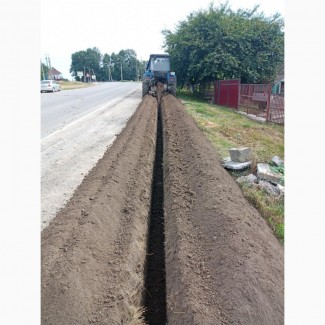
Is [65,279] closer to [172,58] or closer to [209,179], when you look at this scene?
[209,179]

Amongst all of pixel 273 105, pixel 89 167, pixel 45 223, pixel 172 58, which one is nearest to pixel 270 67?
pixel 172 58

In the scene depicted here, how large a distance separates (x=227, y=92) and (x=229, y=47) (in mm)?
3908

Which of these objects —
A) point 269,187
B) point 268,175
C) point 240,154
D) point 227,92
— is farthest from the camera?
point 227,92

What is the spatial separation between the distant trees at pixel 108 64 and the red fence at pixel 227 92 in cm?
6556

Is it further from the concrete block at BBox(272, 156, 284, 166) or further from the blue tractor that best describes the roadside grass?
the blue tractor

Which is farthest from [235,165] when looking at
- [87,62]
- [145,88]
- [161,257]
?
[87,62]

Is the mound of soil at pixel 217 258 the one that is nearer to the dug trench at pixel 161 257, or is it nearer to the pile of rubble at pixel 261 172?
the dug trench at pixel 161 257

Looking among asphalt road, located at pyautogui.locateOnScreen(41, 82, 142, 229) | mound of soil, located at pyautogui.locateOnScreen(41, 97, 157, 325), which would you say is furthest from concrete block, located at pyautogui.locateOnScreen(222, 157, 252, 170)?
asphalt road, located at pyautogui.locateOnScreen(41, 82, 142, 229)

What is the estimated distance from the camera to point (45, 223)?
474 centimetres

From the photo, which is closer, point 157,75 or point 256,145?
point 256,145

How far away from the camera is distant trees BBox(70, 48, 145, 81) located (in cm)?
8662

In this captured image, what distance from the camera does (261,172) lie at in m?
6.27

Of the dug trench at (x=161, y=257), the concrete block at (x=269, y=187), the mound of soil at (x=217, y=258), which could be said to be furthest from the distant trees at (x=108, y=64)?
the mound of soil at (x=217, y=258)

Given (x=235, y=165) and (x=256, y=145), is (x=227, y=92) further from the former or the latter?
(x=235, y=165)
